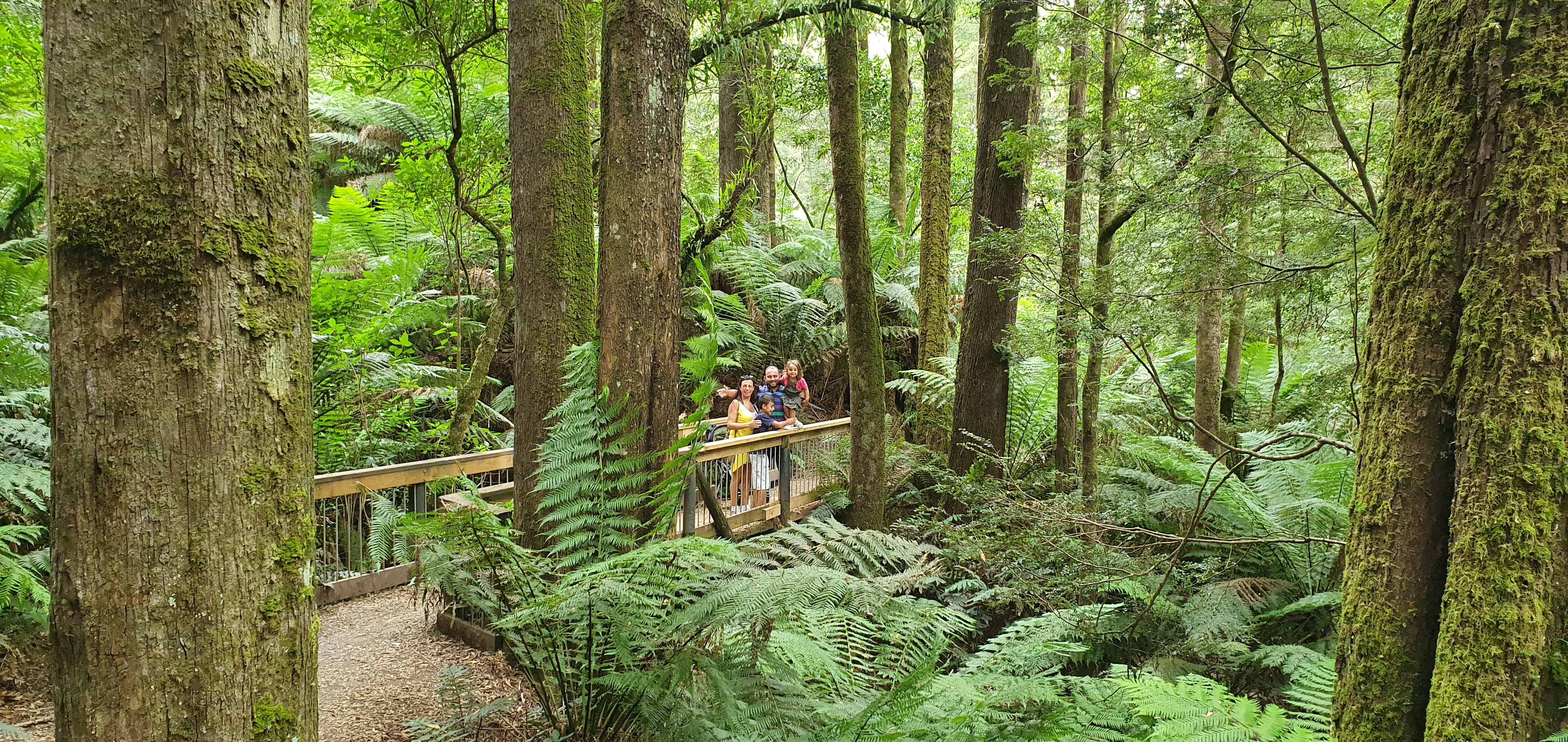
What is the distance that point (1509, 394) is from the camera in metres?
1.46

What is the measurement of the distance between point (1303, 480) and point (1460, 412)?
489cm

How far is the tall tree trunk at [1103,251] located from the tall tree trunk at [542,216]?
130 inches

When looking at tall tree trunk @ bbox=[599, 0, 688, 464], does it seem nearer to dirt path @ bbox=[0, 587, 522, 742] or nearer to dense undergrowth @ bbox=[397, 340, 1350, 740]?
dense undergrowth @ bbox=[397, 340, 1350, 740]

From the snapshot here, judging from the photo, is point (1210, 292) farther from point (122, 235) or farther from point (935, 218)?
point (935, 218)

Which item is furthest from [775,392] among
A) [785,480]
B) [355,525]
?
[355,525]

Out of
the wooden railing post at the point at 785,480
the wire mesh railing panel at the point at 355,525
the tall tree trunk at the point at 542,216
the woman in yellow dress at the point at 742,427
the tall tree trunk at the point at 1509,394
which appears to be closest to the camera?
the tall tree trunk at the point at 1509,394

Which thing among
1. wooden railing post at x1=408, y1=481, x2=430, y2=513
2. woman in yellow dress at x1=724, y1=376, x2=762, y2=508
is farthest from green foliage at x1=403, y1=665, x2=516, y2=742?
woman in yellow dress at x1=724, y1=376, x2=762, y2=508

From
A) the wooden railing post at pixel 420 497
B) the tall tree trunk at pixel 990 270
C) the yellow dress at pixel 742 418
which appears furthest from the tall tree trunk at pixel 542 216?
the yellow dress at pixel 742 418

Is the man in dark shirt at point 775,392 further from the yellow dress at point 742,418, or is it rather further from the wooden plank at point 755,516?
the wooden plank at point 755,516

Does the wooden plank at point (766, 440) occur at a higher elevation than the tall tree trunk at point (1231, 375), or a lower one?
lower

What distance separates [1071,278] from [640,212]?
3493 millimetres

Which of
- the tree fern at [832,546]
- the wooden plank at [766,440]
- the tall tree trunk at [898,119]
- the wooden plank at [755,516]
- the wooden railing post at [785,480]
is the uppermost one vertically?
the tall tree trunk at [898,119]

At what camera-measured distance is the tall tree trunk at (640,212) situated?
3.54 metres

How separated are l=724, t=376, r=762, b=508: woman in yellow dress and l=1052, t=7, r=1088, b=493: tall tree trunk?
9.80 feet
